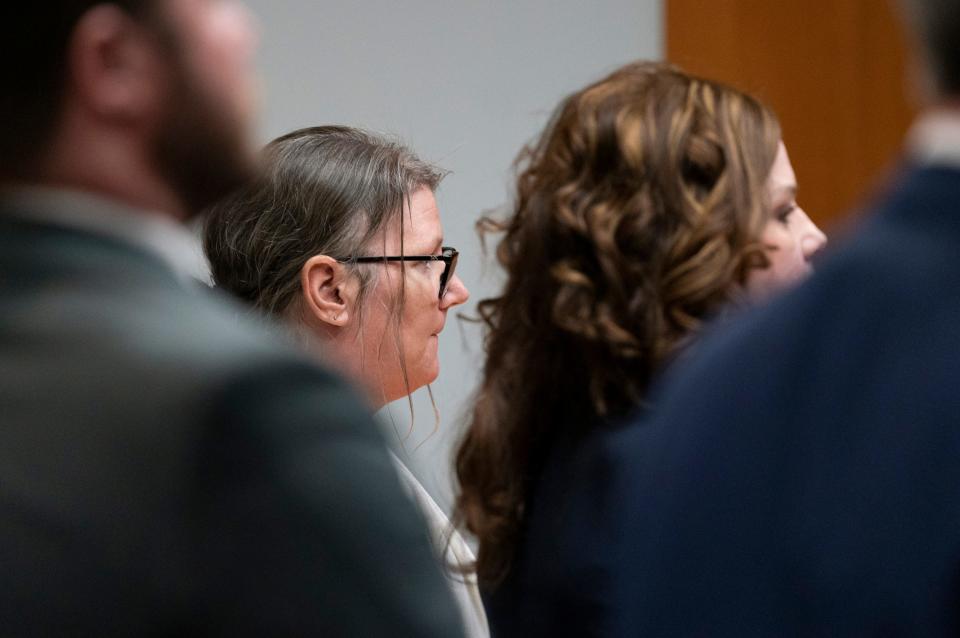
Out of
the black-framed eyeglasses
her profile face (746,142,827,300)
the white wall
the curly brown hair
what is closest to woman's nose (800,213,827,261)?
her profile face (746,142,827,300)

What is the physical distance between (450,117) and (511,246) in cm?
206

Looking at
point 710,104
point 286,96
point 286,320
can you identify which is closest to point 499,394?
point 710,104

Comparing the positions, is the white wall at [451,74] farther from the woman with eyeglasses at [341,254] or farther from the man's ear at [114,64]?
the man's ear at [114,64]

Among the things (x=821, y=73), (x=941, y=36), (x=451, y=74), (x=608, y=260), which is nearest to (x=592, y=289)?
(x=608, y=260)

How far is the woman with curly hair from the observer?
122 cm

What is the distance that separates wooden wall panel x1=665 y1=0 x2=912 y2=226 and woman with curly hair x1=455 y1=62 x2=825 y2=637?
7.68ft

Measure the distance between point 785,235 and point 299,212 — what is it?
35.3 inches

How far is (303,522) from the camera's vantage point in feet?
2.27

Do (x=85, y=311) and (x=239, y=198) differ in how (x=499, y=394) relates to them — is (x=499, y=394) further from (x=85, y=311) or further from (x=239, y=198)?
(x=239, y=198)

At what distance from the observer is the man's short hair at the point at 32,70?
771mm

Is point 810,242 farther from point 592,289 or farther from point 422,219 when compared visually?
point 422,219

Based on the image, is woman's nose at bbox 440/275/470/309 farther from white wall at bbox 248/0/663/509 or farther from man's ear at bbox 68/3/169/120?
man's ear at bbox 68/3/169/120

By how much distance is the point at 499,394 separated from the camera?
1.31 meters

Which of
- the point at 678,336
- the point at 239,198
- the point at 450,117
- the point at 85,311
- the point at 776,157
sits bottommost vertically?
the point at 450,117
